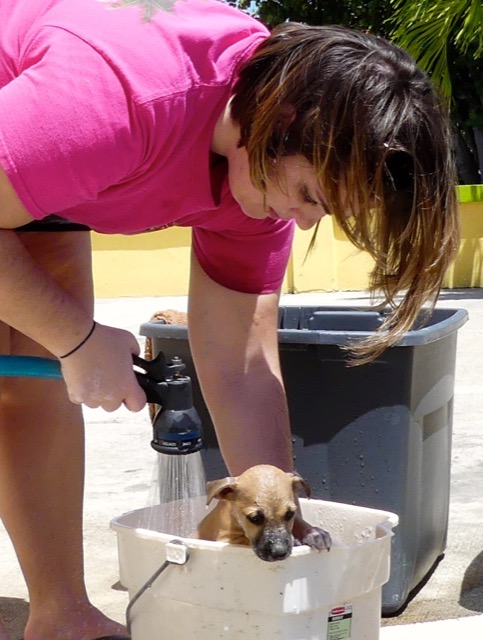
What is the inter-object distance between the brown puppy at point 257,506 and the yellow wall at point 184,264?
923 cm

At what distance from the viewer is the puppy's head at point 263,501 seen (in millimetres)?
1733

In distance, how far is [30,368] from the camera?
6.29ft

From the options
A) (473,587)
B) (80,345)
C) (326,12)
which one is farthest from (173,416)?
(326,12)

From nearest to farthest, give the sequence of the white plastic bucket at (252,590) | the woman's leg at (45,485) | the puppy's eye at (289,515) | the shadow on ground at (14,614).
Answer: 1. the white plastic bucket at (252,590)
2. the puppy's eye at (289,515)
3. the woman's leg at (45,485)
4. the shadow on ground at (14,614)

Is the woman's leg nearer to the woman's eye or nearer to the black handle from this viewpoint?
the black handle

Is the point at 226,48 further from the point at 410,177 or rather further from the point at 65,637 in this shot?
the point at 65,637

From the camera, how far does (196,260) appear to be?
91.1 inches

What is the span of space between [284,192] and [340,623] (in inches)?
29.4

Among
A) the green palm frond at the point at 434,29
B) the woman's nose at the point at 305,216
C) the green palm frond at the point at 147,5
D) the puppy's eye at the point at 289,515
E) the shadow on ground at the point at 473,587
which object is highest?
the green palm frond at the point at 434,29

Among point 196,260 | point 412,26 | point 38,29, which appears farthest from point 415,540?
point 412,26

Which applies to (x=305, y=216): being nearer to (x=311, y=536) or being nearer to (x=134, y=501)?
(x=311, y=536)

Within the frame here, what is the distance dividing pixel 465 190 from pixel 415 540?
9207 mm

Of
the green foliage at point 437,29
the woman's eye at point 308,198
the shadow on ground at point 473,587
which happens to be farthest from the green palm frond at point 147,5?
the green foliage at point 437,29

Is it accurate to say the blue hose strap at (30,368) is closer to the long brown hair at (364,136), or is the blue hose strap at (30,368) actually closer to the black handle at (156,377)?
the black handle at (156,377)
